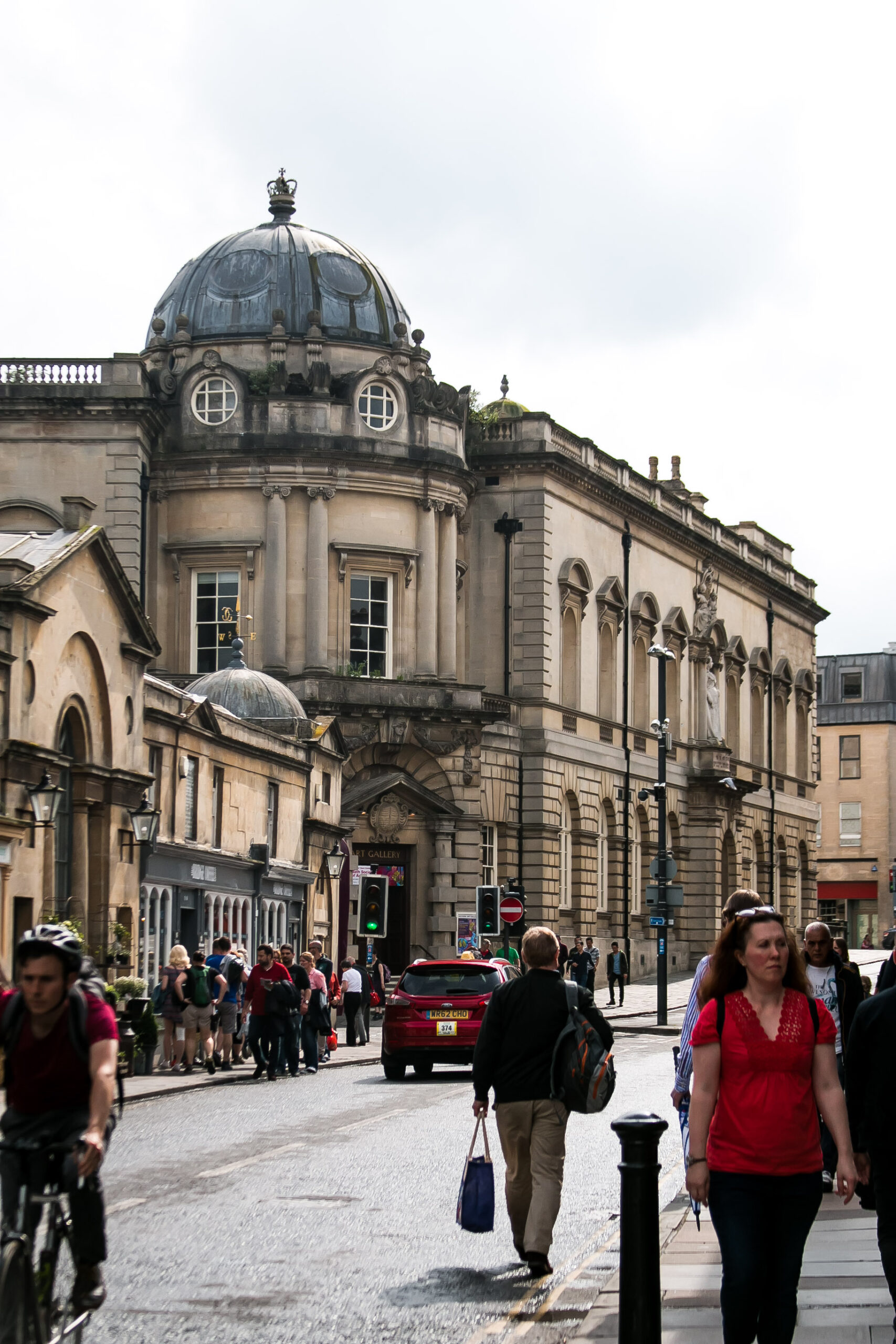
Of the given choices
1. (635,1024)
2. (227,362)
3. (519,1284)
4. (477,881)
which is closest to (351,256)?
(227,362)

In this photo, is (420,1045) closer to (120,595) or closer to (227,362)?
(120,595)

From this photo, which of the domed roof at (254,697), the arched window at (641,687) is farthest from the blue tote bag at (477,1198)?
the arched window at (641,687)

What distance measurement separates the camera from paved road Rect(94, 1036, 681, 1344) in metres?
9.55

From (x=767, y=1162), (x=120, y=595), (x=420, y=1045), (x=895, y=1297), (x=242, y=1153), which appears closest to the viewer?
(x=767, y=1162)

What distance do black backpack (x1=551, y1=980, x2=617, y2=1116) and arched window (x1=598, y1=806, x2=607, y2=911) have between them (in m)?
48.6

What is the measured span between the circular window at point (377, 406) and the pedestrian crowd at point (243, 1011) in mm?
21905

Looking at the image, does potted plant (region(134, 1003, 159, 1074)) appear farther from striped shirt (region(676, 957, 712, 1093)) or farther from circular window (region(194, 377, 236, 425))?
circular window (region(194, 377, 236, 425))

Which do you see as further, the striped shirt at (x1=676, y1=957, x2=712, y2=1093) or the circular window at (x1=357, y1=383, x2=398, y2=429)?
the circular window at (x1=357, y1=383, x2=398, y2=429)

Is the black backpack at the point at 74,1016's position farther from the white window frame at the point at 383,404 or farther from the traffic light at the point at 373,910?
the white window frame at the point at 383,404

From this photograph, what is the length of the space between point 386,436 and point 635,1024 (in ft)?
53.1

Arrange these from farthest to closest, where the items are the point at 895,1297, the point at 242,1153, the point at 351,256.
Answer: the point at 351,256
the point at 242,1153
the point at 895,1297

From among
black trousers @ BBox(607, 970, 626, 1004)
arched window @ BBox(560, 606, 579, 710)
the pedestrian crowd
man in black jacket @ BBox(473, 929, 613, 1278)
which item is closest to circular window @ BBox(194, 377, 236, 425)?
arched window @ BBox(560, 606, 579, 710)

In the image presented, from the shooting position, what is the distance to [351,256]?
5462 cm

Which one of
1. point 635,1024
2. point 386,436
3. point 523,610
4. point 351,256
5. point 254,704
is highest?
point 351,256
